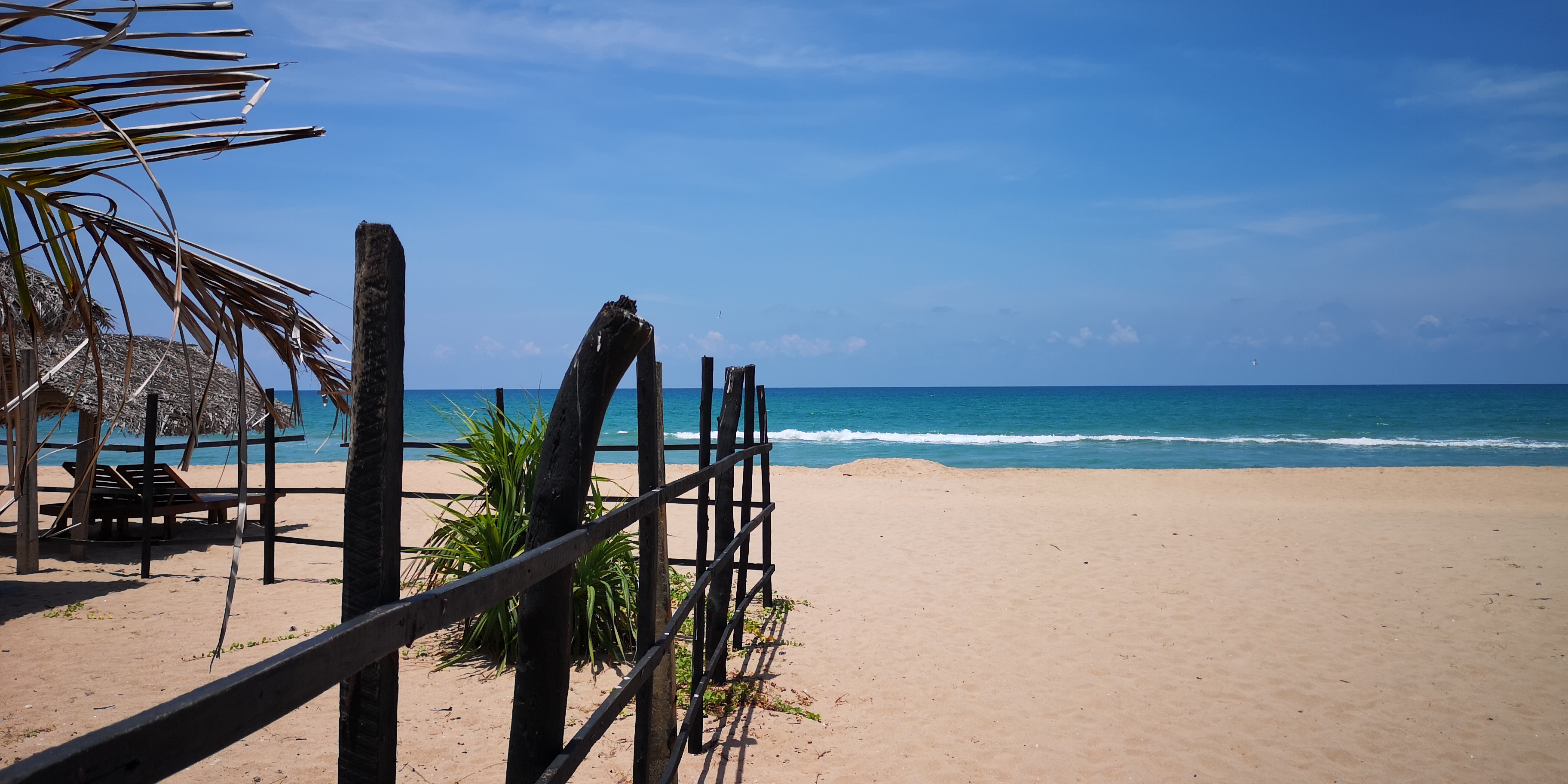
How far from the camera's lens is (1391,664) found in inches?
208

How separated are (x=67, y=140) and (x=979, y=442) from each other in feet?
101

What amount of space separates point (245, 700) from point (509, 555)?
14.5ft

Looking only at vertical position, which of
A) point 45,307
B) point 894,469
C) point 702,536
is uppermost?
point 45,307

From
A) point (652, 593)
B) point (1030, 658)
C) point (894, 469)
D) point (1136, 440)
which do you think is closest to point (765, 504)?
point (1030, 658)

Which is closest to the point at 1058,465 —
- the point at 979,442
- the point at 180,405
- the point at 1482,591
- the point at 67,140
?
the point at 979,442

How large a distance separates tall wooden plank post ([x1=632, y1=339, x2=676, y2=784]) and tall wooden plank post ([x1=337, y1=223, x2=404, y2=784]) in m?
1.30

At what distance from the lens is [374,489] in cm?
115

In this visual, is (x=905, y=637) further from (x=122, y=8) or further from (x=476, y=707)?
(x=122, y=8)

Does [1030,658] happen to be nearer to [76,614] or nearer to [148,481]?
[76,614]

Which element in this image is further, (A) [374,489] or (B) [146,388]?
Result: (B) [146,388]

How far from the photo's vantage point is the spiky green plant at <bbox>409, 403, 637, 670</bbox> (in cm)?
483

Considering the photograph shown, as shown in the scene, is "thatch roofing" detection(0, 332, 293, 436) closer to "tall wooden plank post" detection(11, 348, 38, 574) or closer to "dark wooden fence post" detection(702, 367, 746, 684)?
"tall wooden plank post" detection(11, 348, 38, 574)

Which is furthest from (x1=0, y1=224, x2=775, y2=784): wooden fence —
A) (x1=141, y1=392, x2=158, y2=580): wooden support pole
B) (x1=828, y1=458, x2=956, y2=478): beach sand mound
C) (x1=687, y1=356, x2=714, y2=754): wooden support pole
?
(x1=828, y1=458, x2=956, y2=478): beach sand mound

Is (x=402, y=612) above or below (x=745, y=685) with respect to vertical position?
above
